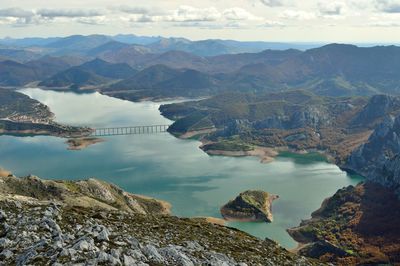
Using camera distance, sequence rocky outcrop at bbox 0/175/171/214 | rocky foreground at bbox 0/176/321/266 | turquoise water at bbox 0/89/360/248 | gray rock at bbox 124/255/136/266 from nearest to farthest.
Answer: rocky foreground at bbox 0/176/321/266 < gray rock at bbox 124/255/136/266 < rocky outcrop at bbox 0/175/171/214 < turquoise water at bbox 0/89/360/248

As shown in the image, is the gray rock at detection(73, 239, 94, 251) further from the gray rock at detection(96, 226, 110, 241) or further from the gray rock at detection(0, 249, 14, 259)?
the gray rock at detection(0, 249, 14, 259)

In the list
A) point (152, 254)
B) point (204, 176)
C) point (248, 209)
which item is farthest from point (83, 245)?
point (204, 176)

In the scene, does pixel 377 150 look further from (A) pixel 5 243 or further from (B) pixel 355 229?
(A) pixel 5 243

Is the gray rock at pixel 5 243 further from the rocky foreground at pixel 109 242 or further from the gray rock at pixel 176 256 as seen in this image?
the gray rock at pixel 176 256

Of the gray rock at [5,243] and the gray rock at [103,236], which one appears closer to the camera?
the gray rock at [5,243]

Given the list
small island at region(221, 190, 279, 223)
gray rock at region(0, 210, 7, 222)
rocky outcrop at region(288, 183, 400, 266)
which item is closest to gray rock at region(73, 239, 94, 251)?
gray rock at region(0, 210, 7, 222)

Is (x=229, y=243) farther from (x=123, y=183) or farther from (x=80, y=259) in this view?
(x=123, y=183)

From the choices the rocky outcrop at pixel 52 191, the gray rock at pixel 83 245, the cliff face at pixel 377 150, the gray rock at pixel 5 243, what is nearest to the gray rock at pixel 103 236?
the gray rock at pixel 83 245
